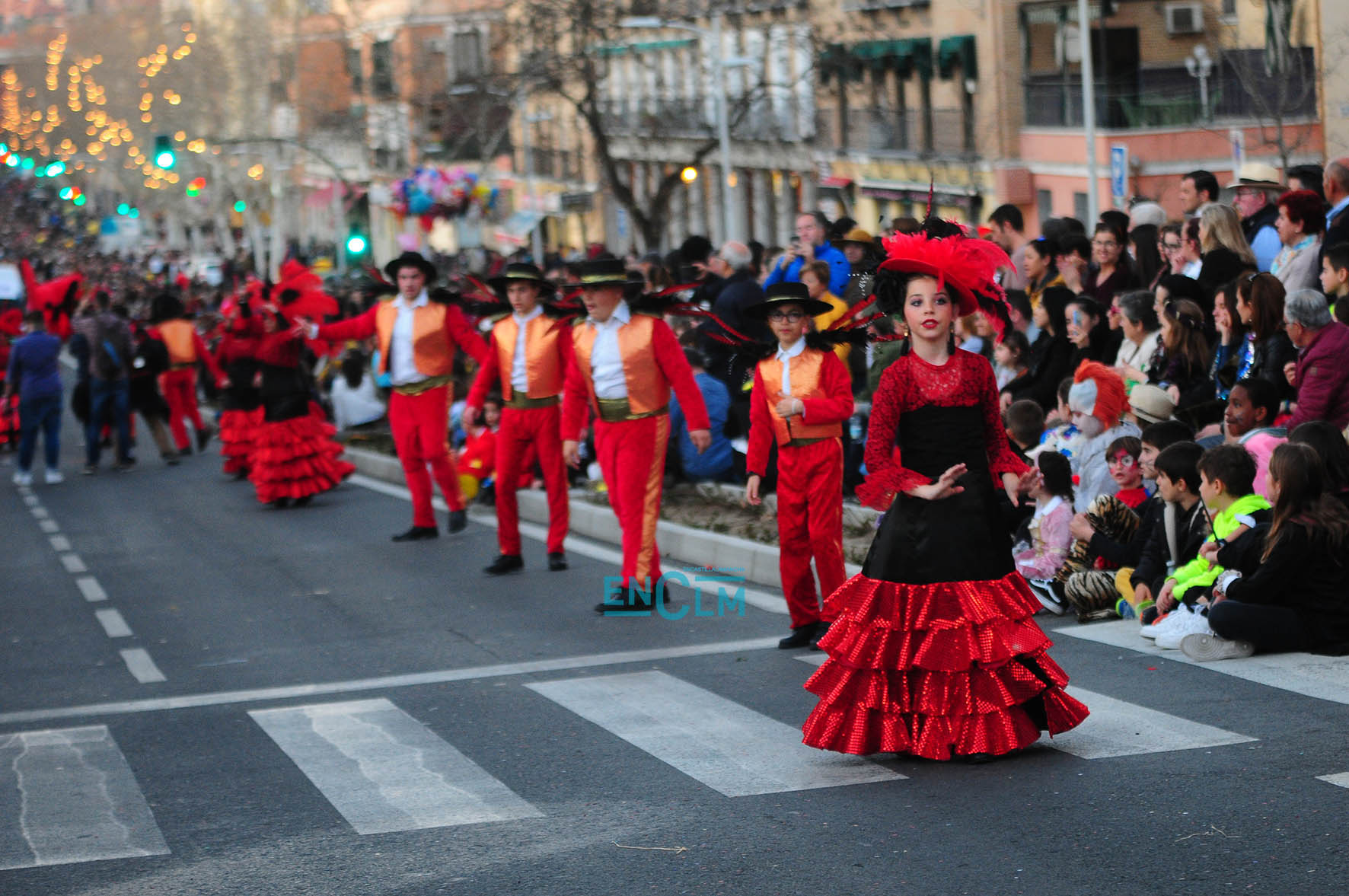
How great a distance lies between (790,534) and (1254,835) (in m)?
4.22

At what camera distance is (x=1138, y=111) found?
4122 centimetres

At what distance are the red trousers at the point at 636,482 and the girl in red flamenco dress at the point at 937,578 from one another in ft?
14.0

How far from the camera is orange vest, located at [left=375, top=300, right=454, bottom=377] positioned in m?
15.2

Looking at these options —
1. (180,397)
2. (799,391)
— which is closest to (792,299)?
(799,391)

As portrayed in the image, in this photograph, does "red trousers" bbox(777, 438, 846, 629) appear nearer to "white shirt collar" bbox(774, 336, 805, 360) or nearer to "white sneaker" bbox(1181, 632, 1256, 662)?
"white shirt collar" bbox(774, 336, 805, 360)

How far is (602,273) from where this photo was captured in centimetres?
1198

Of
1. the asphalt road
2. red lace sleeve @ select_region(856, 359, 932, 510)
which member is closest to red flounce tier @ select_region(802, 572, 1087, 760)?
the asphalt road

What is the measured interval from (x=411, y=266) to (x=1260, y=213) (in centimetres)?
620

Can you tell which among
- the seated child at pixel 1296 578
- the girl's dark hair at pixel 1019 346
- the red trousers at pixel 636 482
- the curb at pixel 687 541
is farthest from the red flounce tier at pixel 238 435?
the seated child at pixel 1296 578

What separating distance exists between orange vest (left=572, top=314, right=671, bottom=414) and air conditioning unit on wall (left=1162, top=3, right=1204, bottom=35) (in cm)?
3317

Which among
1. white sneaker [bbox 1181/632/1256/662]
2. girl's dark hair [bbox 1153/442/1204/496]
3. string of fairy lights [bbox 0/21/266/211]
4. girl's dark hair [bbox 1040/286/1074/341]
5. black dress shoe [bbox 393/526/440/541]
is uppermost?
string of fairy lights [bbox 0/21/266/211]

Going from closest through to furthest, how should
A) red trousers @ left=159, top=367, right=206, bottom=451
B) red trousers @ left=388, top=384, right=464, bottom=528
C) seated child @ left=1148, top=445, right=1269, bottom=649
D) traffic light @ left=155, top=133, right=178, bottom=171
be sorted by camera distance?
seated child @ left=1148, top=445, right=1269, bottom=649 → red trousers @ left=388, top=384, right=464, bottom=528 → red trousers @ left=159, top=367, right=206, bottom=451 → traffic light @ left=155, top=133, right=178, bottom=171

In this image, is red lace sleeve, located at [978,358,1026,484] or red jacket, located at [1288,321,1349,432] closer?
red lace sleeve, located at [978,358,1026,484]

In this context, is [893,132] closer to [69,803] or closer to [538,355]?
[538,355]
